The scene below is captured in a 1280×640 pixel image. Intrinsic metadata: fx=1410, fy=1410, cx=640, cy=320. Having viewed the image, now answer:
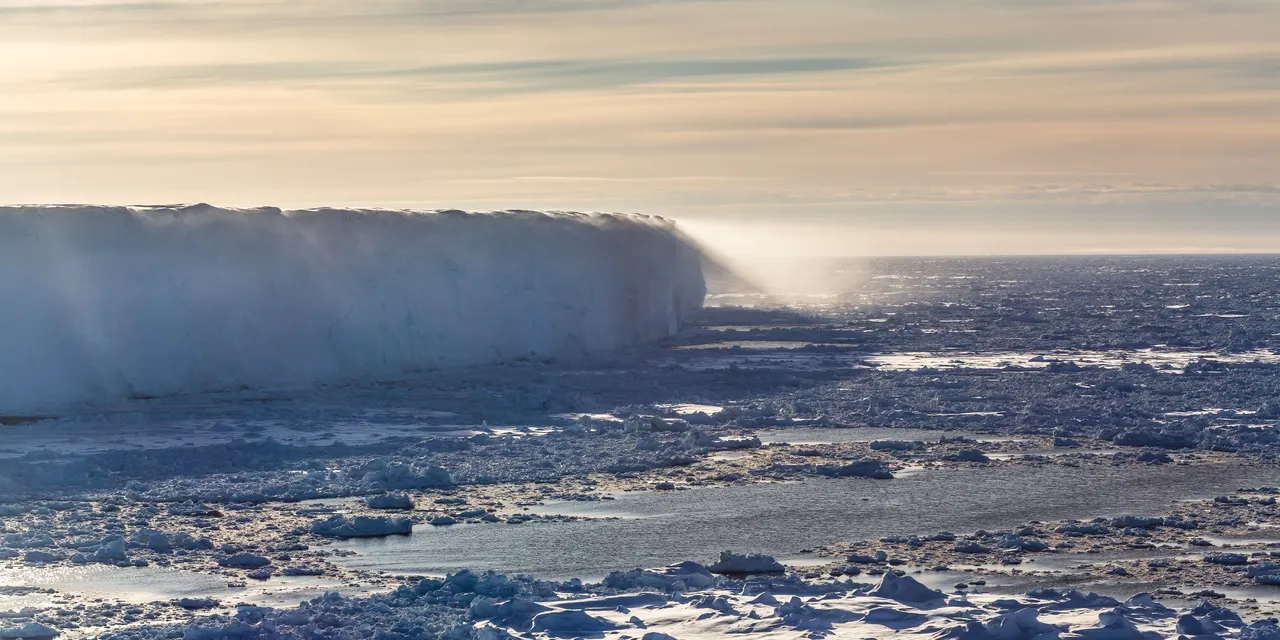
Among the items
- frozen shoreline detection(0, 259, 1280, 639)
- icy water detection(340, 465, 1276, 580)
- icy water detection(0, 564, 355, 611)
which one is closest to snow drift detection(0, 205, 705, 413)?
frozen shoreline detection(0, 259, 1280, 639)

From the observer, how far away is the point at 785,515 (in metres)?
12.0

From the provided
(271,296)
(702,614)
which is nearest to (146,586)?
(702,614)

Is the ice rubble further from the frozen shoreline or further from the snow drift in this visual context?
the snow drift

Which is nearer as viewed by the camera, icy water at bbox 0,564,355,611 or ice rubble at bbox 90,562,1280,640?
ice rubble at bbox 90,562,1280,640

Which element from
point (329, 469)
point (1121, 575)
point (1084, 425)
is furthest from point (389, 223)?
point (1121, 575)

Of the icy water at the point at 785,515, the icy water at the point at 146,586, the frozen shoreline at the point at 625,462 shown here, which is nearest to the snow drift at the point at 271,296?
the frozen shoreline at the point at 625,462

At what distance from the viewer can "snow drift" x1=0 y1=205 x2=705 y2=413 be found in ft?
63.1

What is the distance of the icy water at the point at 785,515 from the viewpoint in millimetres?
10438

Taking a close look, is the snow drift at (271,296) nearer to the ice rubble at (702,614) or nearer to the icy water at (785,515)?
the icy water at (785,515)

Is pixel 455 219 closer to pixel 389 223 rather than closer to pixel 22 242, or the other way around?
pixel 389 223

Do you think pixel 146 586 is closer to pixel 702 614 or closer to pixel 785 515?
pixel 702 614

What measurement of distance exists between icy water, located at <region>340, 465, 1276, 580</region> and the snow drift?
961cm

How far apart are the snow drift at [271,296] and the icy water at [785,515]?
31.5ft

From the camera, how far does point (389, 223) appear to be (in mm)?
24422
